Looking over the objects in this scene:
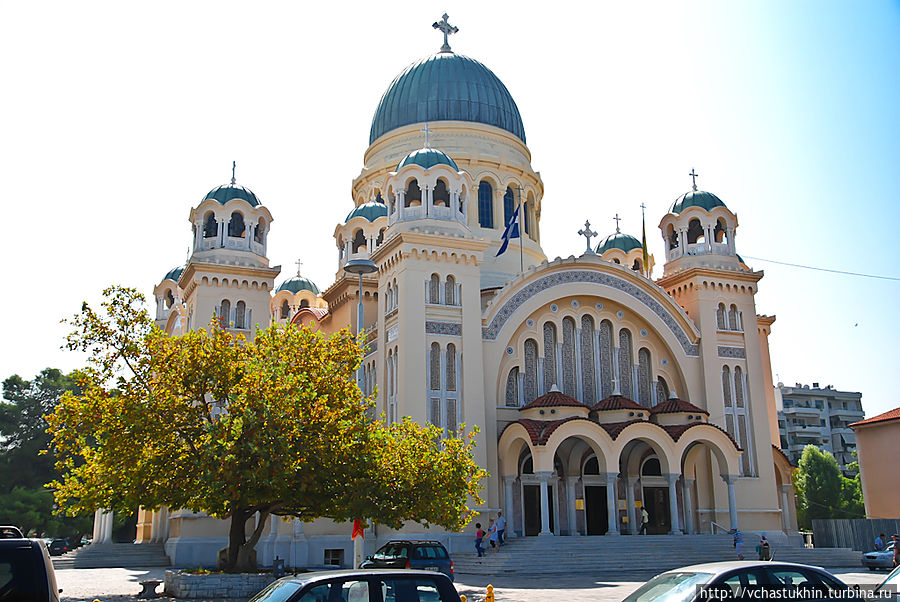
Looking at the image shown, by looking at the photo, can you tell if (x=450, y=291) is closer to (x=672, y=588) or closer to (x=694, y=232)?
(x=694, y=232)

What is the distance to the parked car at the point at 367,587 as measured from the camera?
971cm

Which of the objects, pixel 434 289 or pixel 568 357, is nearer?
pixel 434 289

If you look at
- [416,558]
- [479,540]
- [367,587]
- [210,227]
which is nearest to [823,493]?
[479,540]

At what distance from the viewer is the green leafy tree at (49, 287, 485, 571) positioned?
813 inches

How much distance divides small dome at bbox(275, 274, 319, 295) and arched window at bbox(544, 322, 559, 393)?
68.1 feet

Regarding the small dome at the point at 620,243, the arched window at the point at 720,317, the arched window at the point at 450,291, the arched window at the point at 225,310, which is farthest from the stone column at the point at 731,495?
the arched window at the point at 225,310

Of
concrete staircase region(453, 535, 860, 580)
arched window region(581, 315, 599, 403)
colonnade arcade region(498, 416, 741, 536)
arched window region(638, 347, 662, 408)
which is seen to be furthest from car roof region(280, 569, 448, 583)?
arched window region(638, 347, 662, 408)

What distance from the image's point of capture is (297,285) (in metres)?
54.5

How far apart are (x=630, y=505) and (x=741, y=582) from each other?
27.5m

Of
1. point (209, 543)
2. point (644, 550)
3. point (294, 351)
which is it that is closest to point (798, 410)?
point (644, 550)

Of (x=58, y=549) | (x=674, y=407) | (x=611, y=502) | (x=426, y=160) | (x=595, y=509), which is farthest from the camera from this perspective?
(x=58, y=549)

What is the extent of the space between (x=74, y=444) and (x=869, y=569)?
88.3 ft

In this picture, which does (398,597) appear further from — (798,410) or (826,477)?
(798,410)

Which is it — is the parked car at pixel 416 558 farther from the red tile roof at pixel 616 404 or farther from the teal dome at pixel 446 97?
the teal dome at pixel 446 97
